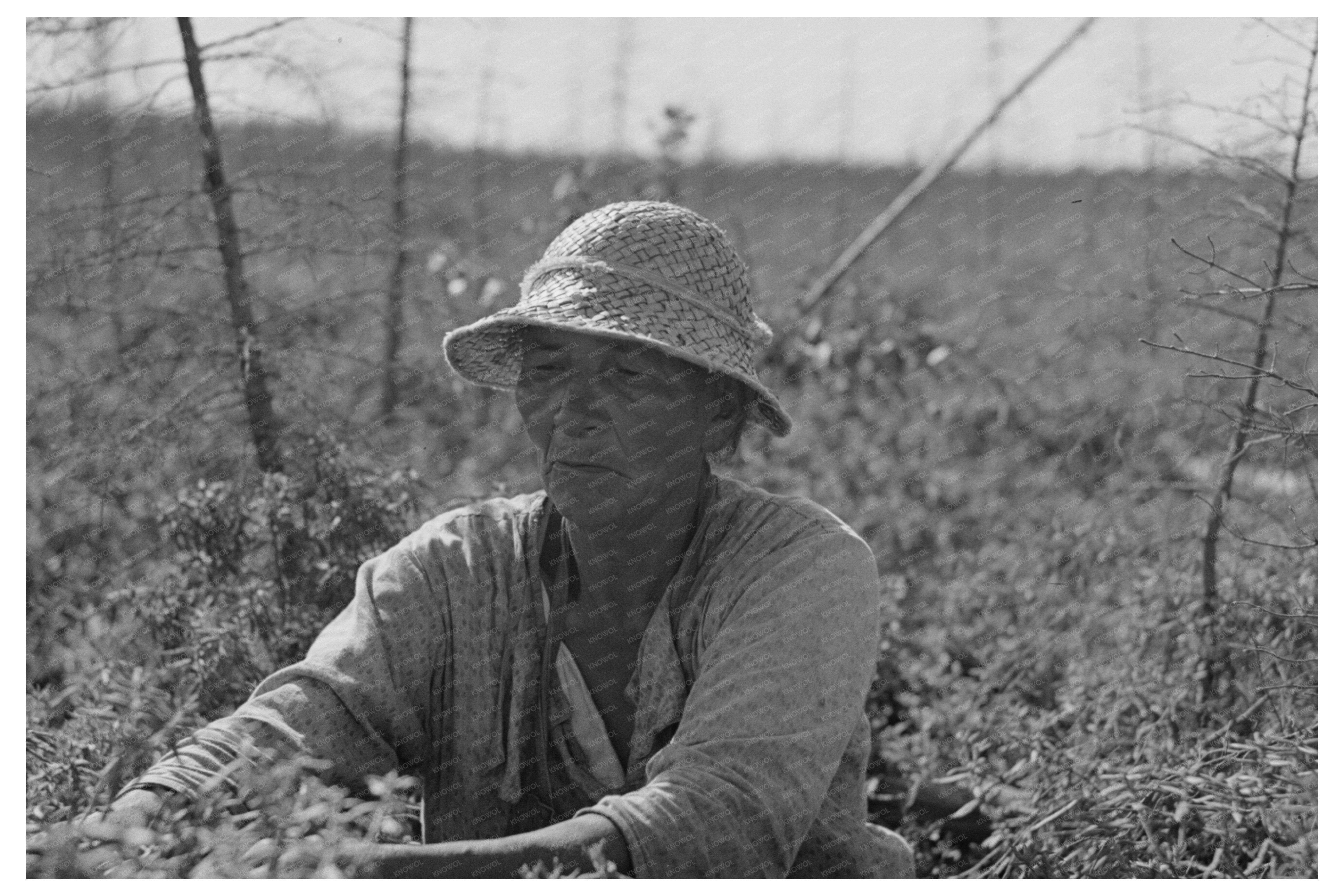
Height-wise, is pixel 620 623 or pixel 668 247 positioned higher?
pixel 668 247

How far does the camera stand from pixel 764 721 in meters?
2.09

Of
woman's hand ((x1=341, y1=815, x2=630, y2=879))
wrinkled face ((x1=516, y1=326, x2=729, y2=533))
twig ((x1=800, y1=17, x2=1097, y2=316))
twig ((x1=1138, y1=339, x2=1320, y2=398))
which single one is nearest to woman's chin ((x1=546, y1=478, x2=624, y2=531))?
wrinkled face ((x1=516, y1=326, x2=729, y2=533))

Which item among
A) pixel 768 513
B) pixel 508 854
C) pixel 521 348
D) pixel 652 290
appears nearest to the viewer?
pixel 508 854

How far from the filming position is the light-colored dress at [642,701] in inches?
80.7

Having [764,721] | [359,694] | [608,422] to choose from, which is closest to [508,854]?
[764,721]

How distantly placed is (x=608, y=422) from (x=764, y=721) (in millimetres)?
596

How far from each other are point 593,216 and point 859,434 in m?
4.44

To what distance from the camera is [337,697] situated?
7.96 ft

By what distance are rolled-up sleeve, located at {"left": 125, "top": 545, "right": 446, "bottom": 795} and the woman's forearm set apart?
409 mm

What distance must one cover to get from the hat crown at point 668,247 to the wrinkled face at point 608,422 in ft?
0.48

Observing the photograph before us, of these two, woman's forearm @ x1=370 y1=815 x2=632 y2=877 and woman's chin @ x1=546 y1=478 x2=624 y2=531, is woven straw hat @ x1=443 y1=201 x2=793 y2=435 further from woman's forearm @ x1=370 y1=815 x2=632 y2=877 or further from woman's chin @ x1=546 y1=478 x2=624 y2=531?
woman's forearm @ x1=370 y1=815 x2=632 y2=877

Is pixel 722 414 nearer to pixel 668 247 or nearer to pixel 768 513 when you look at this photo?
pixel 768 513

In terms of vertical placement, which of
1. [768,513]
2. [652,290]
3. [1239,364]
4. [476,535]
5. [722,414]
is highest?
[652,290]

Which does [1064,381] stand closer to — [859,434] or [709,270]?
[859,434]
